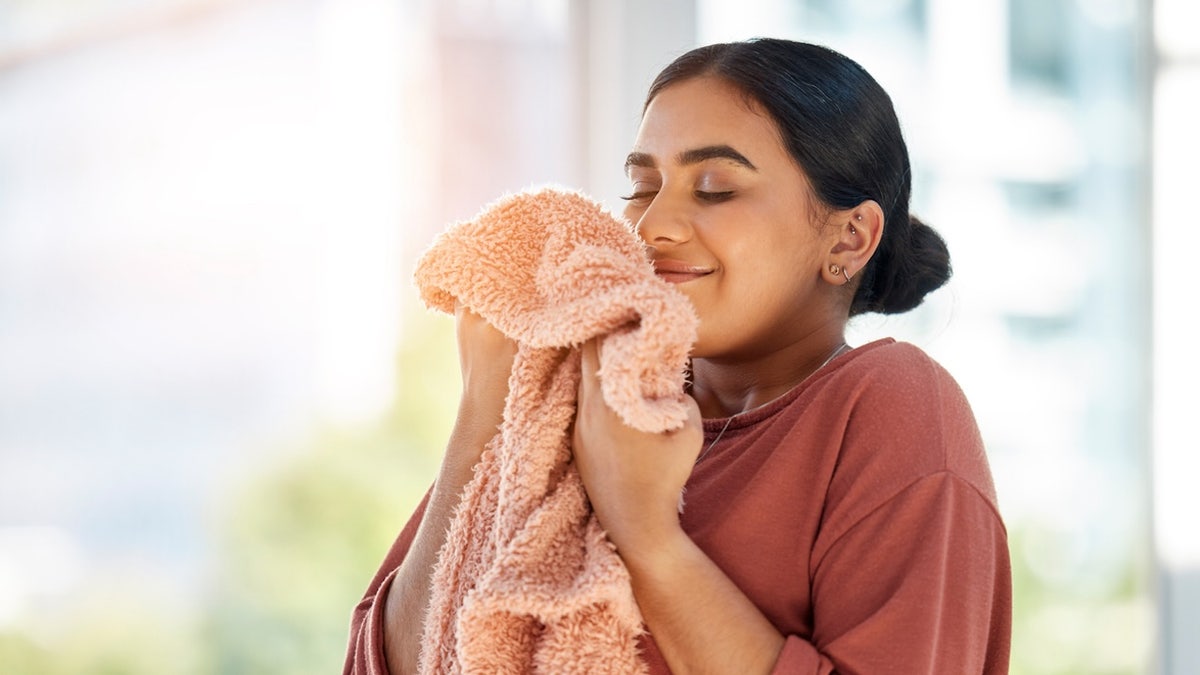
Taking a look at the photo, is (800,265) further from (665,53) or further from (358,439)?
(358,439)

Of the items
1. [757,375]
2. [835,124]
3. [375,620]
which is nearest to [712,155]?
[835,124]

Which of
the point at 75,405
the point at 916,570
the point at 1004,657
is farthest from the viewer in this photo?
the point at 75,405

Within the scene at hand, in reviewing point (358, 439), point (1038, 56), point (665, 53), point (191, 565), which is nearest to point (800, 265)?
point (665, 53)

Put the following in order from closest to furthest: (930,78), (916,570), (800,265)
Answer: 1. (916,570)
2. (800,265)
3. (930,78)

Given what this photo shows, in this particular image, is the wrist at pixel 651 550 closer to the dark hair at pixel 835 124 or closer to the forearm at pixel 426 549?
the forearm at pixel 426 549

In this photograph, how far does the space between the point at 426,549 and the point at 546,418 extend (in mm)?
185

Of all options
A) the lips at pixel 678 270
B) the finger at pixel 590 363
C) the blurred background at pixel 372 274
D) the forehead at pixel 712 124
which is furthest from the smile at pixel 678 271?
the blurred background at pixel 372 274

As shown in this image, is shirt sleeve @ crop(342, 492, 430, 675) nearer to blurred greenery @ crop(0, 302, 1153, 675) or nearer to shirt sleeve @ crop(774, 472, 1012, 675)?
Result: shirt sleeve @ crop(774, 472, 1012, 675)

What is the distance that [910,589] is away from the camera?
88 cm

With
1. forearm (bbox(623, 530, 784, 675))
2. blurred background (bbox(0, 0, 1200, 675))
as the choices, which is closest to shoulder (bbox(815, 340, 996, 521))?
forearm (bbox(623, 530, 784, 675))

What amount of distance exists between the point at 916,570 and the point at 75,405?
4.77 feet

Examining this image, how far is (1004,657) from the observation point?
989 mm

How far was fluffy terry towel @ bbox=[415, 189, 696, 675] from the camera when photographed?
839 millimetres

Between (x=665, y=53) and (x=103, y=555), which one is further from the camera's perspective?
(x=665, y=53)
